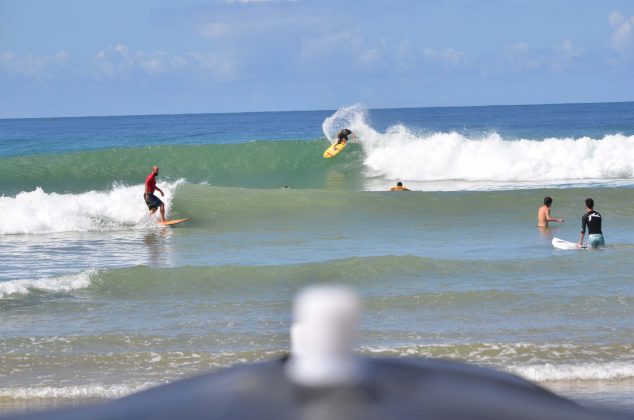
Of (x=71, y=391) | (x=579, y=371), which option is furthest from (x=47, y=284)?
Result: (x=579, y=371)

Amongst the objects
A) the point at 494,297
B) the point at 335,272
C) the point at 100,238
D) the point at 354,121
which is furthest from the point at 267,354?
the point at 354,121

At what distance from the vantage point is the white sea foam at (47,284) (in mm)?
13148

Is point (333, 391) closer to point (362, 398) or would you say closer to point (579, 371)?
point (362, 398)

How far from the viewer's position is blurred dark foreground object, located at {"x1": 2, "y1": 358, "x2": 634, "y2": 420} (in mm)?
1709

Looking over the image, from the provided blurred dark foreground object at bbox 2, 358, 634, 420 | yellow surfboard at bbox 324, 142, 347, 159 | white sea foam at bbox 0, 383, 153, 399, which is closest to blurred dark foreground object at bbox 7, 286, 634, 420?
blurred dark foreground object at bbox 2, 358, 634, 420

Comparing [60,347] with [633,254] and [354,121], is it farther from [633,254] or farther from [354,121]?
[354,121]

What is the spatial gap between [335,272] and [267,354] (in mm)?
5375

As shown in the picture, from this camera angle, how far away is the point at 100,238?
829 inches

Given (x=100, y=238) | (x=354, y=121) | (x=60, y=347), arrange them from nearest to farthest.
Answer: (x=60, y=347) → (x=100, y=238) → (x=354, y=121)

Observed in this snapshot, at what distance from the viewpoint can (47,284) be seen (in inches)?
535

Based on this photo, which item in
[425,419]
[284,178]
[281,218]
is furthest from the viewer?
[284,178]

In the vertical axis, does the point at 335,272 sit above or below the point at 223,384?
below

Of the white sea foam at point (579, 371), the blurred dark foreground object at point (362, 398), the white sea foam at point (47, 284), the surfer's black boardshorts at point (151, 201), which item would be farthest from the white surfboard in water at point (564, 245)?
the blurred dark foreground object at point (362, 398)

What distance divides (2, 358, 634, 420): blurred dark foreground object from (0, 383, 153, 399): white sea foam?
20.7ft
